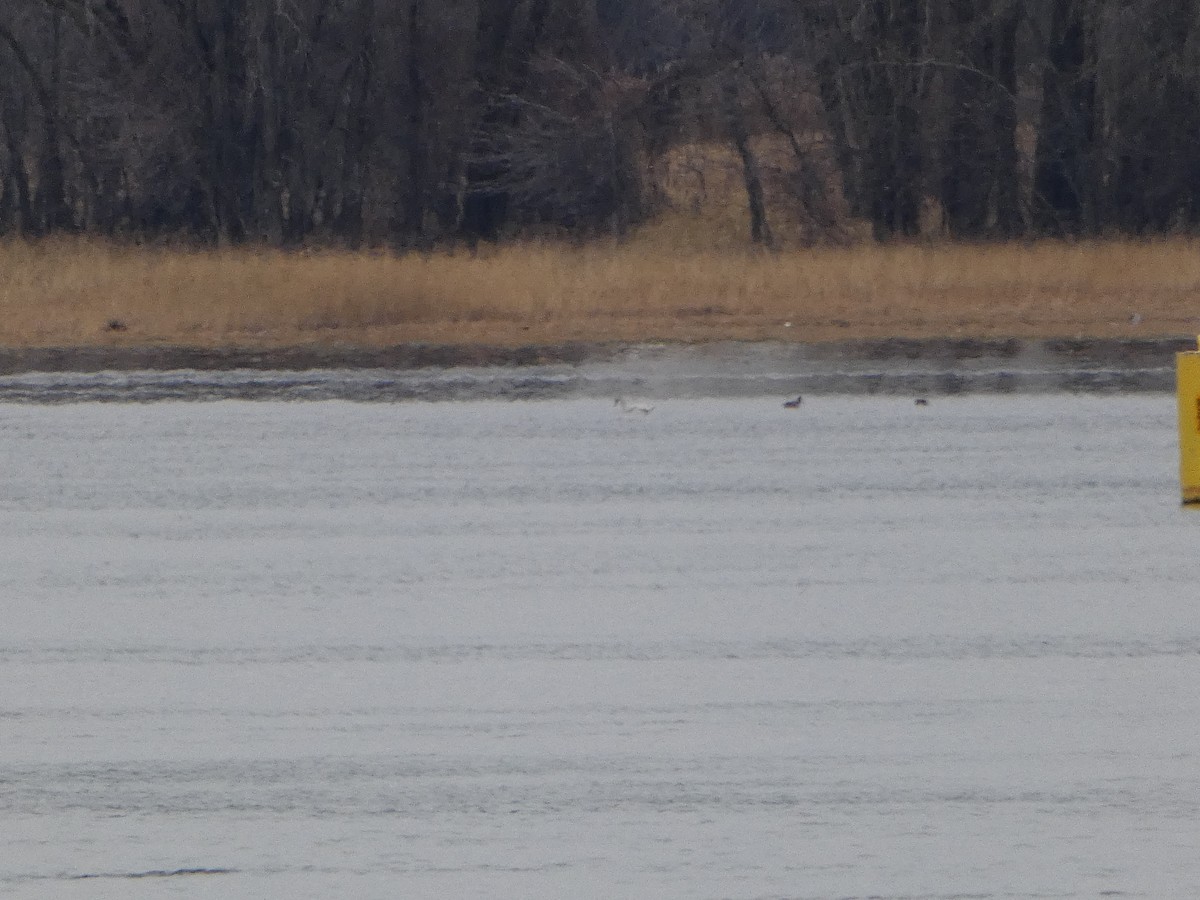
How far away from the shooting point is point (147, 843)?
5.47 meters

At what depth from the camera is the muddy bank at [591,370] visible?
57.0 feet

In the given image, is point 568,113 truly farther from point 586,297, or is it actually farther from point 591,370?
point 591,370

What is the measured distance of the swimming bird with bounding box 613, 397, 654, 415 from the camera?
15633mm

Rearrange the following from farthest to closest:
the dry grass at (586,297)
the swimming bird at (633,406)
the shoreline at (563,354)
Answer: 1. the dry grass at (586,297)
2. the shoreline at (563,354)
3. the swimming bird at (633,406)

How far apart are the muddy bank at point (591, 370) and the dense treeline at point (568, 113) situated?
15.9 meters

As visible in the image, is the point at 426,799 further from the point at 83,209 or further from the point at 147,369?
the point at 83,209

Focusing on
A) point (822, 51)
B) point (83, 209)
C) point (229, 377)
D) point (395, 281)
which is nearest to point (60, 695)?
point (229, 377)

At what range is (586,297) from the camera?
25.2m

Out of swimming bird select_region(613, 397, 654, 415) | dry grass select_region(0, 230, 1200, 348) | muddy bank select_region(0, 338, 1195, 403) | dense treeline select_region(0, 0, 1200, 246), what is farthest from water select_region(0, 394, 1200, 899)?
dense treeline select_region(0, 0, 1200, 246)

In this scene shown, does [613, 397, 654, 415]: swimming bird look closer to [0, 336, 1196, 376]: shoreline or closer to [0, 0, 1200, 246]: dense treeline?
[0, 336, 1196, 376]: shoreline

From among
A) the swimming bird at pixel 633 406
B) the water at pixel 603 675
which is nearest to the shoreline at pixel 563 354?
the swimming bird at pixel 633 406

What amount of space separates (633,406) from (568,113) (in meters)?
26.0

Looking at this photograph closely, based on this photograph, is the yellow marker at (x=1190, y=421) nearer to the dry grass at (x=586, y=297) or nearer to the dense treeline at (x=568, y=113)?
the dry grass at (x=586, y=297)

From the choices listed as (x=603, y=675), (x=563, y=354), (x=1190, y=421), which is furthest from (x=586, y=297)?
(x=603, y=675)
